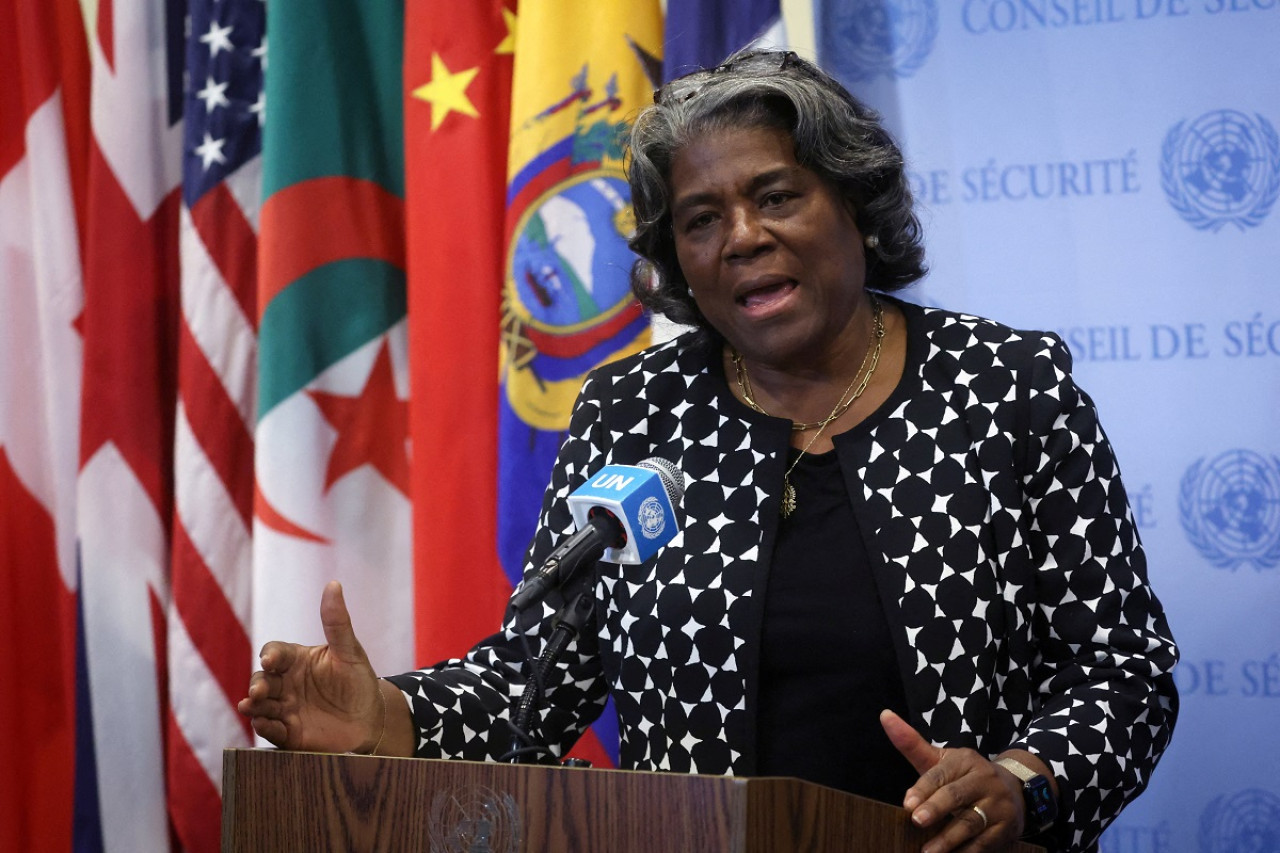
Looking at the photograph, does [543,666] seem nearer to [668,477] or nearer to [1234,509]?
[668,477]

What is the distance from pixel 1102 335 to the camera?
248cm

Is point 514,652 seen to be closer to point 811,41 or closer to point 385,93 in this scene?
point 811,41

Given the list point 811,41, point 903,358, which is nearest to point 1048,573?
point 903,358

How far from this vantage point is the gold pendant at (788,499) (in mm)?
1801

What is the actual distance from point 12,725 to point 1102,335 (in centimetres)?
252

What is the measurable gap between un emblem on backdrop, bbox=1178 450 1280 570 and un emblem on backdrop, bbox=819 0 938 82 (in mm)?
971

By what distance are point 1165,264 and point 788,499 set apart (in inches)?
42.1

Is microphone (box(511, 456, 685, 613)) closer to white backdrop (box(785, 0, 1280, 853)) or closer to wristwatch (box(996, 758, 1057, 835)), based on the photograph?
wristwatch (box(996, 758, 1057, 835))

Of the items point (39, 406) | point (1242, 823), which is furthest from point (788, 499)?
point (39, 406)

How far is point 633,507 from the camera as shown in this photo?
1.34 m

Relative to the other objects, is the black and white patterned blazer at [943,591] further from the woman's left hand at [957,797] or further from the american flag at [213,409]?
the american flag at [213,409]

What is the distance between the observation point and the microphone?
131 centimetres

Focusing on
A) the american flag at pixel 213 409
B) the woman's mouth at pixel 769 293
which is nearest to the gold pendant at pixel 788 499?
the woman's mouth at pixel 769 293

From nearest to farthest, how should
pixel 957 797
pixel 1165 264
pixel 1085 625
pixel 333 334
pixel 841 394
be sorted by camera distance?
pixel 957 797 < pixel 1085 625 < pixel 841 394 < pixel 1165 264 < pixel 333 334
